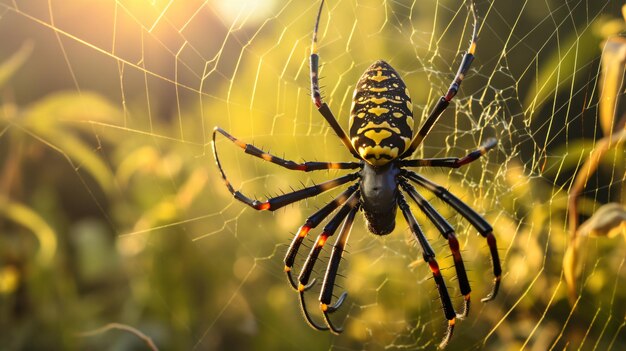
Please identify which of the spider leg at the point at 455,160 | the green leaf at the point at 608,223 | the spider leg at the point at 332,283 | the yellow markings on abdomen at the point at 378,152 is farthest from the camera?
the spider leg at the point at 332,283

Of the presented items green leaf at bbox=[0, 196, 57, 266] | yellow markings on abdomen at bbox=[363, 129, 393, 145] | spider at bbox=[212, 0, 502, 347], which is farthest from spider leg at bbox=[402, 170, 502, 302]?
green leaf at bbox=[0, 196, 57, 266]

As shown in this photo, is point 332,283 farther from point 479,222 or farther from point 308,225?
point 479,222

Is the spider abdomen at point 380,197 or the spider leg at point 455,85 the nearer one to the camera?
the spider leg at point 455,85

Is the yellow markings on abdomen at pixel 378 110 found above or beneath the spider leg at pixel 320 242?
above

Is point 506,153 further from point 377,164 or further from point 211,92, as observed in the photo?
point 211,92

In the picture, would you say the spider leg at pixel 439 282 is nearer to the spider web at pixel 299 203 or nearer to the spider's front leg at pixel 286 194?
the spider web at pixel 299 203

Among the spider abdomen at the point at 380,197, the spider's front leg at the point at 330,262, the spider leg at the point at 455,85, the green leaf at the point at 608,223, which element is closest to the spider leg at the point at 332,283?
the spider's front leg at the point at 330,262

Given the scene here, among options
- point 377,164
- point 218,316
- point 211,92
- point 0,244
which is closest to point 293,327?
point 218,316

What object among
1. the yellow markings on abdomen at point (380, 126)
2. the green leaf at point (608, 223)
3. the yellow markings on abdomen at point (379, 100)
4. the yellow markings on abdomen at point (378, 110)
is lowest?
the green leaf at point (608, 223)
